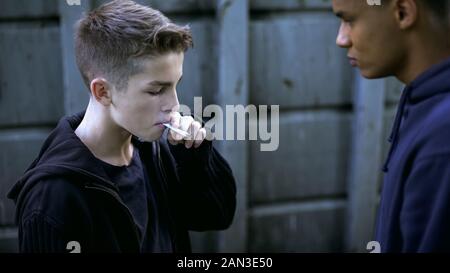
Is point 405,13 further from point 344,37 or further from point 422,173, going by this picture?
point 422,173

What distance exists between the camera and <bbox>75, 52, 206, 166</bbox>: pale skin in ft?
3.21

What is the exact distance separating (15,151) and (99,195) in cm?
100

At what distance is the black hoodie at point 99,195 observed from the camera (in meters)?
0.87

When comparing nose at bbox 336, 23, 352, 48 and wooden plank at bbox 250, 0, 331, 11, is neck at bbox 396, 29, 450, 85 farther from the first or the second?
wooden plank at bbox 250, 0, 331, 11

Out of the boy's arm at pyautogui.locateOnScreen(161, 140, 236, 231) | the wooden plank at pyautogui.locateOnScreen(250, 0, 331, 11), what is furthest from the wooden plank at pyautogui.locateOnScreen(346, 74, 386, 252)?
the boy's arm at pyautogui.locateOnScreen(161, 140, 236, 231)

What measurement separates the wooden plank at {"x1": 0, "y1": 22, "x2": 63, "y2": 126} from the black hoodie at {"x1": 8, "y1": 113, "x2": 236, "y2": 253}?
770 mm

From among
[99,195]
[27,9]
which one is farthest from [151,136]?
[27,9]

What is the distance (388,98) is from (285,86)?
426 millimetres

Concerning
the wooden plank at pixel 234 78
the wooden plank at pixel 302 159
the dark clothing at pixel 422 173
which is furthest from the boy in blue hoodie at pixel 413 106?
the wooden plank at pixel 302 159

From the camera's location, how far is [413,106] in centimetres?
80

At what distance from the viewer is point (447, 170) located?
69 centimetres
